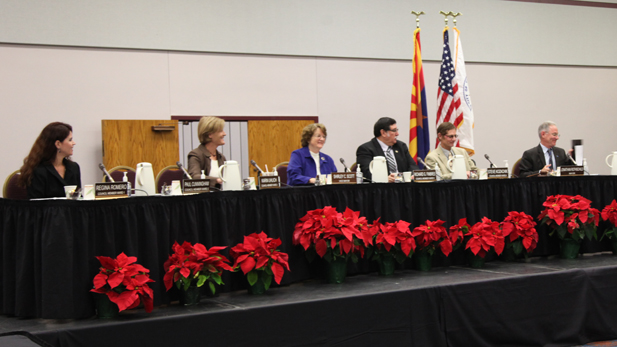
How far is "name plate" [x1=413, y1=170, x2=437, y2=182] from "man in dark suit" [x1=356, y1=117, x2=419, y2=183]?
613mm

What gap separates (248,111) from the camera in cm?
579

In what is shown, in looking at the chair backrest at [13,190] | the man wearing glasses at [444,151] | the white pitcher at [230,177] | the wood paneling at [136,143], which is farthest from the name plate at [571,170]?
the wood paneling at [136,143]

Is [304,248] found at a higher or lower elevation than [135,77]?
lower

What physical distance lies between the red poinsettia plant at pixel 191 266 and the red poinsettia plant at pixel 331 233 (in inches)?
19.9

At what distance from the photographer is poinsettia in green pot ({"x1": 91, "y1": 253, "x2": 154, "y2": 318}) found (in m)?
2.17

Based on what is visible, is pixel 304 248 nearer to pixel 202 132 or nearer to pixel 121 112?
pixel 202 132

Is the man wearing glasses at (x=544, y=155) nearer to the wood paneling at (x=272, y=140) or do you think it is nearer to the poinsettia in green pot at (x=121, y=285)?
the wood paneling at (x=272, y=140)

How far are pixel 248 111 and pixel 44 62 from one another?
1959 mm

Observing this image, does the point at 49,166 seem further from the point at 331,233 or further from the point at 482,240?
the point at 482,240

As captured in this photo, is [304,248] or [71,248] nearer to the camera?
[71,248]

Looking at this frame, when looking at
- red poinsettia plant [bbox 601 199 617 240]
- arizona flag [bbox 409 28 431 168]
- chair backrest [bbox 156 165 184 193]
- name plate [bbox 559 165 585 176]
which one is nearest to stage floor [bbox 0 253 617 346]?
red poinsettia plant [bbox 601 199 617 240]

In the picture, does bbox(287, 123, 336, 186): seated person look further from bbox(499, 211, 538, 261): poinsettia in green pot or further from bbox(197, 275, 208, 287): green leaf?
bbox(197, 275, 208, 287): green leaf

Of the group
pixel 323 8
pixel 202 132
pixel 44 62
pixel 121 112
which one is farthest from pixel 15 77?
pixel 323 8

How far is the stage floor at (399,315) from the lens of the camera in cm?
217
